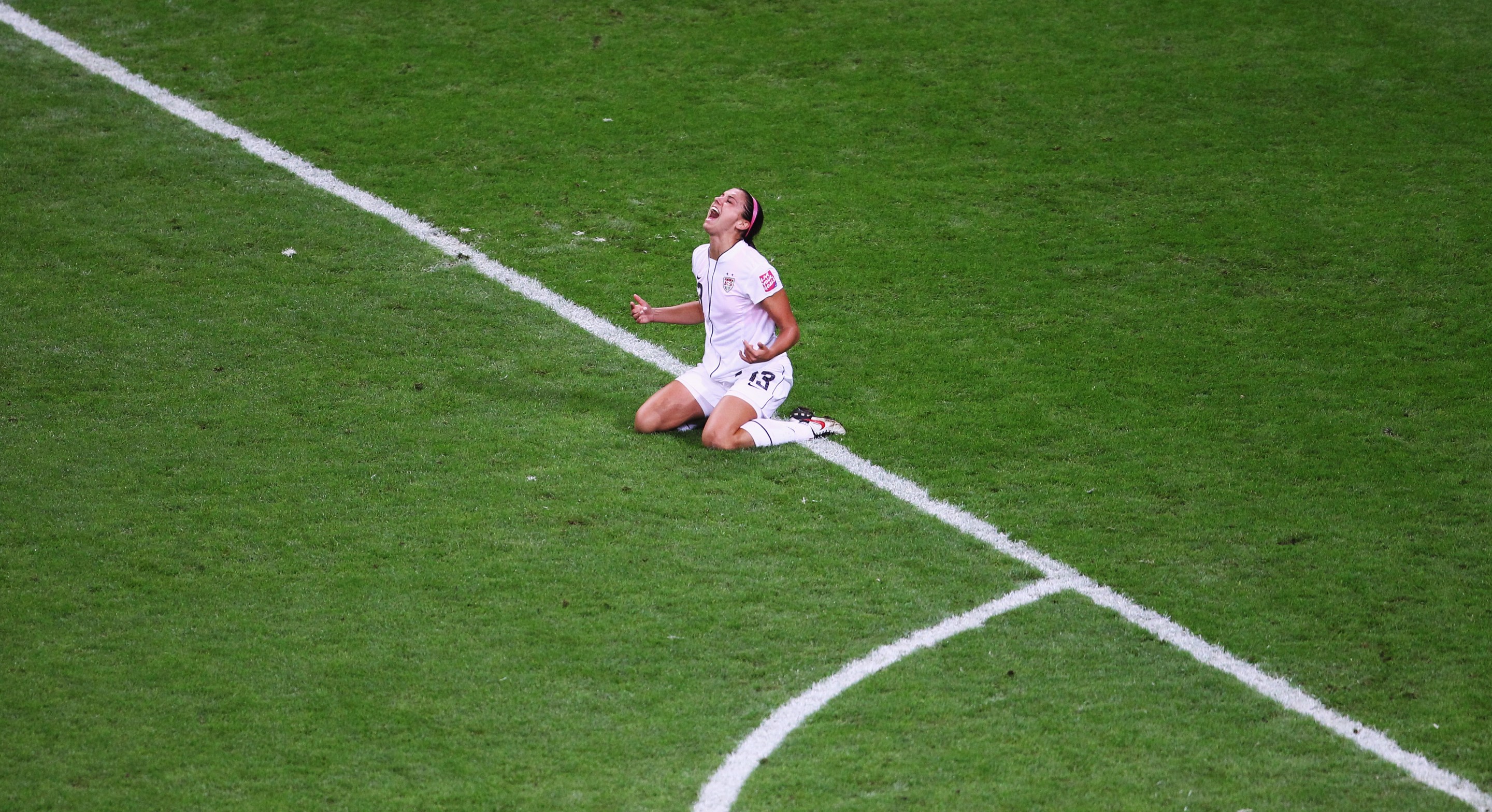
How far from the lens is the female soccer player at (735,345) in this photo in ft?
23.9

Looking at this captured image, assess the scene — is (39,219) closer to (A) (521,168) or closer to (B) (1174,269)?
(A) (521,168)

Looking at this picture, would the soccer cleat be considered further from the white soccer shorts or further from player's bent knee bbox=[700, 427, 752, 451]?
player's bent knee bbox=[700, 427, 752, 451]

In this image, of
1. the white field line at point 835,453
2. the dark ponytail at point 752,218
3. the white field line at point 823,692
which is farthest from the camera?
the dark ponytail at point 752,218

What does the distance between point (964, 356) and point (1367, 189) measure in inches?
159

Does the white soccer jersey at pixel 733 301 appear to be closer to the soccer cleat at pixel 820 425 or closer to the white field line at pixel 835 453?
the soccer cleat at pixel 820 425

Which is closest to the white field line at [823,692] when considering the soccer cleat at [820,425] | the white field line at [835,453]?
the white field line at [835,453]

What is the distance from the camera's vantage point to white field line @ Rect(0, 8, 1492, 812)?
17.3 ft

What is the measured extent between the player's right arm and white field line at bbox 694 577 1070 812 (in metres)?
2.47

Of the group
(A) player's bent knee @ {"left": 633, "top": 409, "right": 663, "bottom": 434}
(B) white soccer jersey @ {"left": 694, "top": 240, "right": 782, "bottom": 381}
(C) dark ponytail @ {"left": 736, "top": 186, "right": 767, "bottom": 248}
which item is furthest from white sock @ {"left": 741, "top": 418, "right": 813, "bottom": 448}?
(C) dark ponytail @ {"left": 736, "top": 186, "right": 767, "bottom": 248}

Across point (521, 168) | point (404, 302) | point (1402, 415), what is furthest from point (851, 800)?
point (521, 168)

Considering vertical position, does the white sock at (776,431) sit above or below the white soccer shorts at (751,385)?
below

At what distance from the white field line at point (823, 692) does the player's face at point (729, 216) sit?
2.49 m

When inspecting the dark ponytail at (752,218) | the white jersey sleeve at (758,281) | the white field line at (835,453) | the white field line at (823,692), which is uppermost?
the dark ponytail at (752,218)

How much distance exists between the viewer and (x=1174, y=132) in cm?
1105
